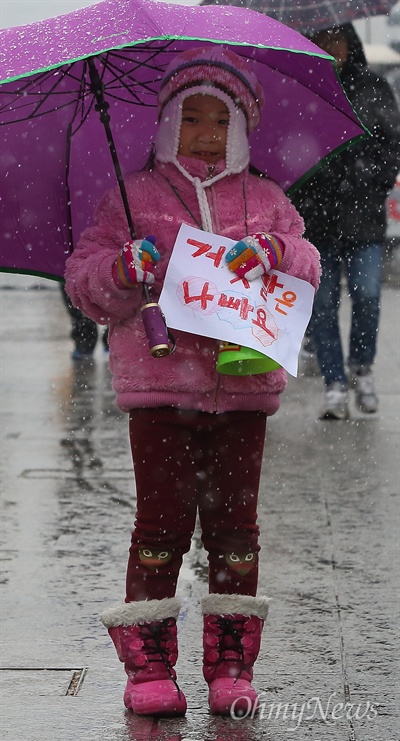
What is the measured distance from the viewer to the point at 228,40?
13.1 feet

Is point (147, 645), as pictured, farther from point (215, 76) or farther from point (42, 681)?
point (215, 76)

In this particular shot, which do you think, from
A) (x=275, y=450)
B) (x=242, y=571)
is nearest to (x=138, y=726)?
(x=242, y=571)

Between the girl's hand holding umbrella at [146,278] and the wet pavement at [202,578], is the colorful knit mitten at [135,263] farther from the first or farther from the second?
the wet pavement at [202,578]

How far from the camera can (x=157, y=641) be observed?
4.34 metres

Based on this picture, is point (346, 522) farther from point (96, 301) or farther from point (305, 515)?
point (96, 301)

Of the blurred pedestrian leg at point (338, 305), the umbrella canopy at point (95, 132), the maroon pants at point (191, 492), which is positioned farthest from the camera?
the blurred pedestrian leg at point (338, 305)

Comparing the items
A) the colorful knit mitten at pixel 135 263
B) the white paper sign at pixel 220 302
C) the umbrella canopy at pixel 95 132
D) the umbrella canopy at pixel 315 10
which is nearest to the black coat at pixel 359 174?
the umbrella canopy at pixel 315 10

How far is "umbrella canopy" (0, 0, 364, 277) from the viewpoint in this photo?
465 centimetres

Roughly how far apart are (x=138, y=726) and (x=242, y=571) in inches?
22.5

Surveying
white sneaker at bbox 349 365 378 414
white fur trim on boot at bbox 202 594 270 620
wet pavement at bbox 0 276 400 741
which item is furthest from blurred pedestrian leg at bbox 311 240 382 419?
white fur trim on boot at bbox 202 594 270 620

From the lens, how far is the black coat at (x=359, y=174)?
871 centimetres

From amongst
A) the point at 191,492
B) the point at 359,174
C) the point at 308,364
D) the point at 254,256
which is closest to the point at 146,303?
the point at 254,256

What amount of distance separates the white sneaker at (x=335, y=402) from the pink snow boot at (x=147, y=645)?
458 cm

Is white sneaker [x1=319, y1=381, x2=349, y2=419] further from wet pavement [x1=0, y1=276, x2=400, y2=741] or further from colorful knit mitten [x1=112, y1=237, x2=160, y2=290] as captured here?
colorful knit mitten [x1=112, y1=237, x2=160, y2=290]
